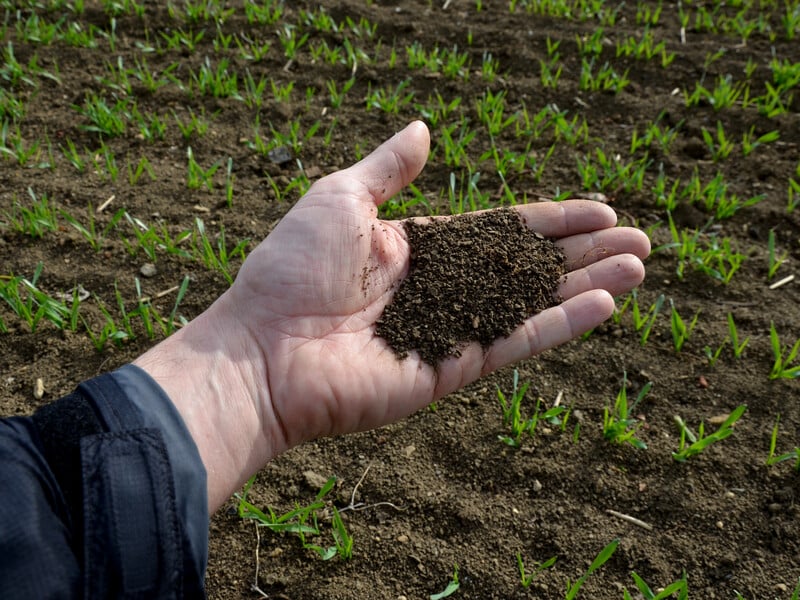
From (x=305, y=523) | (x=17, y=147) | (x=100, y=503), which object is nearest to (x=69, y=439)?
(x=100, y=503)

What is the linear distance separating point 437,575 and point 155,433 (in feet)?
2.98

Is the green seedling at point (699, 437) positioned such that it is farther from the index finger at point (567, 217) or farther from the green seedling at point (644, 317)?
the index finger at point (567, 217)

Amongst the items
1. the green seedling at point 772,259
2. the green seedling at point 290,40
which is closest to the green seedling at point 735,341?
the green seedling at point 772,259

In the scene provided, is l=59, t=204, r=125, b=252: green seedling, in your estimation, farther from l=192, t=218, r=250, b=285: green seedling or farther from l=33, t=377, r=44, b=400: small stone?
l=33, t=377, r=44, b=400: small stone

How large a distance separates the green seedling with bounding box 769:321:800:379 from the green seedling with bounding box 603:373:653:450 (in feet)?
1.60

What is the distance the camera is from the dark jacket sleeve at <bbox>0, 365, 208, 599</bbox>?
4.40 feet

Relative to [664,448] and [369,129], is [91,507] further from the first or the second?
[369,129]

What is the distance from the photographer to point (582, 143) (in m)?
3.51

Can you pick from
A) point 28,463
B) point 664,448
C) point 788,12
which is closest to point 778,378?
point 664,448

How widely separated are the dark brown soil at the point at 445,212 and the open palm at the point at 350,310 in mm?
239

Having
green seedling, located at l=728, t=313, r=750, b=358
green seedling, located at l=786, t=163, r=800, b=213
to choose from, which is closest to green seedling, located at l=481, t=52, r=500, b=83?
green seedling, located at l=786, t=163, r=800, b=213

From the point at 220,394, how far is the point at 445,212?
62.4 inches

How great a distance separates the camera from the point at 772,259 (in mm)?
2766

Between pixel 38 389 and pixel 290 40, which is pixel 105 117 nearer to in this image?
pixel 290 40
